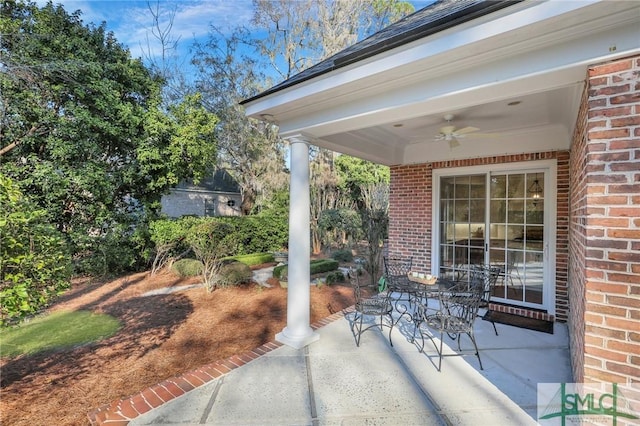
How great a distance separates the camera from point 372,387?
116 inches

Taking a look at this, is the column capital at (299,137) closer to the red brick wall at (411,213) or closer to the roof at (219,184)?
the red brick wall at (411,213)

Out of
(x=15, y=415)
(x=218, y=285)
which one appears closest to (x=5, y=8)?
(x=218, y=285)

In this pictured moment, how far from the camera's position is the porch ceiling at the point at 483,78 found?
6.44 feet

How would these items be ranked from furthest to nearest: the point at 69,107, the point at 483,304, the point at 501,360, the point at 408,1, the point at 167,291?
1. the point at 408,1
2. the point at 69,107
3. the point at 167,291
4. the point at 483,304
5. the point at 501,360

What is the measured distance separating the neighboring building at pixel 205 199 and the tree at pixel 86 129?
677 cm

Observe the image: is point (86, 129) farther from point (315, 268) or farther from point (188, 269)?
point (315, 268)

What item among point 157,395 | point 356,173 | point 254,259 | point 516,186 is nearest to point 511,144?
point 516,186

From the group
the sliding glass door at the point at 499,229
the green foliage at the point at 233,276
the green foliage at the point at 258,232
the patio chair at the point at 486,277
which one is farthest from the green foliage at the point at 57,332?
the sliding glass door at the point at 499,229

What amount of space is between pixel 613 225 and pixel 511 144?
11.7ft

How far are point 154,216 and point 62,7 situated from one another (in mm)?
6102

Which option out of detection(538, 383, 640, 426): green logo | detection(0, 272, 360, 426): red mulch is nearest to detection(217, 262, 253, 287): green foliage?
detection(0, 272, 360, 426): red mulch

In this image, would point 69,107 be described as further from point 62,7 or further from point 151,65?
point 151,65

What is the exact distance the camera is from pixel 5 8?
305 inches

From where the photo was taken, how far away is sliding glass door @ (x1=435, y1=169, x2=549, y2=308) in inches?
198
